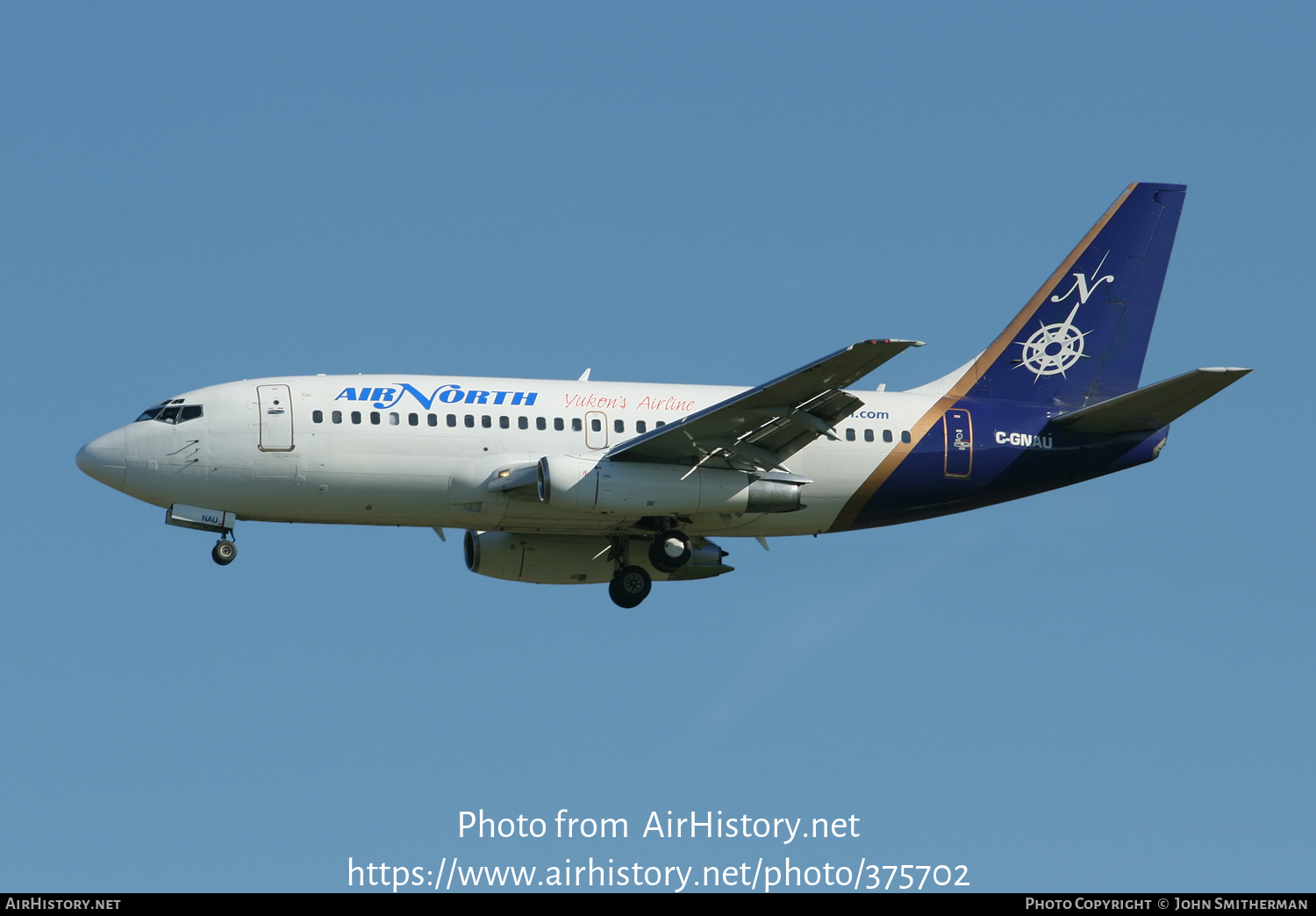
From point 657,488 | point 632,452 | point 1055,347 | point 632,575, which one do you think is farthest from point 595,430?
point 1055,347

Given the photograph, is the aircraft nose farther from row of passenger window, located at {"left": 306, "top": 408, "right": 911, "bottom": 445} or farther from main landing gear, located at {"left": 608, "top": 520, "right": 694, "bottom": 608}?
main landing gear, located at {"left": 608, "top": 520, "right": 694, "bottom": 608}

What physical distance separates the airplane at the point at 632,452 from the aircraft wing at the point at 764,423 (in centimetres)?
6

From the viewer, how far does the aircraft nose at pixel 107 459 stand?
42.4 metres

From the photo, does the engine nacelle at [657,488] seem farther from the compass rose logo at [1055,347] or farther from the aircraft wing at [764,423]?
the compass rose logo at [1055,347]

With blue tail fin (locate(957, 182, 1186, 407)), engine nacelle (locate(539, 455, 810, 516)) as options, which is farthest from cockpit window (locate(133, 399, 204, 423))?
blue tail fin (locate(957, 182, 1186, 407))

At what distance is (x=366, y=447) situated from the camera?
42188mm

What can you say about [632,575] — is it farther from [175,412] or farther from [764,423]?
[175,412]

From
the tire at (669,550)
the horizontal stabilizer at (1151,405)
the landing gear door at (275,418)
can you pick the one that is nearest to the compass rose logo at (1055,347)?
the horizontal stabilizer at (1151,405)

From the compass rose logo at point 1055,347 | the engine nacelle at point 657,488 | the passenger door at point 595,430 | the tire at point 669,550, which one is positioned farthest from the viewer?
the compass rose logo at point 1055,347

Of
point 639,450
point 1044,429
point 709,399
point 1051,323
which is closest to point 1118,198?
point 1051,323

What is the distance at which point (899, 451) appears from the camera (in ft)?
148

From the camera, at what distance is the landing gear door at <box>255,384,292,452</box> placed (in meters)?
42.1

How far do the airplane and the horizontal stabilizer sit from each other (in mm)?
65
